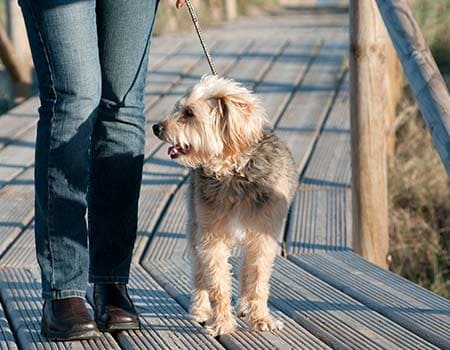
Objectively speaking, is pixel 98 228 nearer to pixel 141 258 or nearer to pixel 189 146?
pixel 189 146

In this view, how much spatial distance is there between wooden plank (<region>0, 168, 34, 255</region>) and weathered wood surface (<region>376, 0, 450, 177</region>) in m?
2.15

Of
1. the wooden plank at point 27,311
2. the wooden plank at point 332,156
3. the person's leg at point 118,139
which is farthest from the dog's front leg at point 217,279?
the wooden plank at point 332,156

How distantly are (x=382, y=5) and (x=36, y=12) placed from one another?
54.7 inches

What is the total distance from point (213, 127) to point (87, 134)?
482mm

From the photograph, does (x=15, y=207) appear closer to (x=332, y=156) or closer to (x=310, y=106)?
(x=332, y=156)

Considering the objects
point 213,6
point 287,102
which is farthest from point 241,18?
point 287,102

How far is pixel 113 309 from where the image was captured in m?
3.74

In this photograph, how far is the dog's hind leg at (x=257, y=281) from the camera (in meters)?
3.76

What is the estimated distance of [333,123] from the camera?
743cm

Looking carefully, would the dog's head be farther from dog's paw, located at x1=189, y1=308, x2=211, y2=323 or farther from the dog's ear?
dog's paw, located at x1=189, y1=308, x2=211, y2=323

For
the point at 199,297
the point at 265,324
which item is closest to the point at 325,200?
the point at 199,297

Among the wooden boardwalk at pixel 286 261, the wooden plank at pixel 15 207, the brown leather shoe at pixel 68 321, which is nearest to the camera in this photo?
the brown leather shoe at pixel 68 321

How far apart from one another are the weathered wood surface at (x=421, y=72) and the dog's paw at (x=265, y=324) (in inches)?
35.2

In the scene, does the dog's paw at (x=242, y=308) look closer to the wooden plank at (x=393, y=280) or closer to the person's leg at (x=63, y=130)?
the person's leg at (x=63, y=130)
